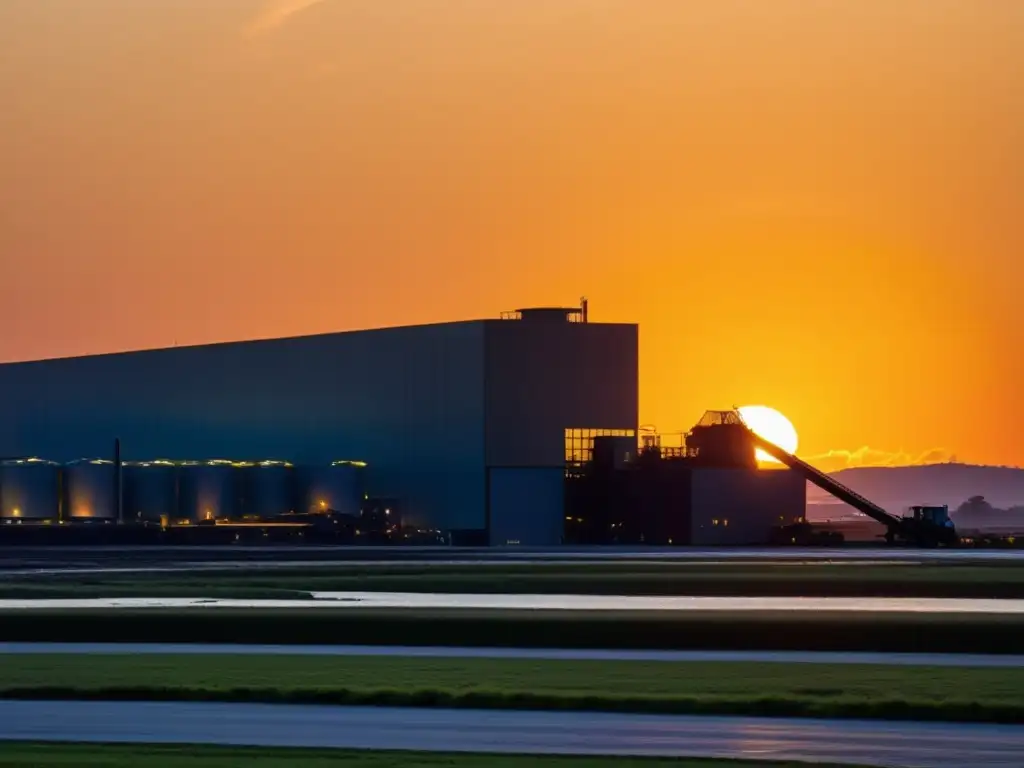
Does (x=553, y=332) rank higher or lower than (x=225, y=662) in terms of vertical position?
higher

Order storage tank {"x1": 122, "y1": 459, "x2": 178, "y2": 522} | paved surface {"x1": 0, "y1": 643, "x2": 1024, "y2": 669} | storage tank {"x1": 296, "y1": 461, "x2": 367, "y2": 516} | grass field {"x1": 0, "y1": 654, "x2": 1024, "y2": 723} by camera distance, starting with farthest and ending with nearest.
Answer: storage tank {"x1": 122, "y1": 459, "x2": 178, "y2": 522} → storage tank {"x1": 296, "y1": 461, "x2": 367, "y2": 516} → paved surface {"x1": 0, "y1": 643, "x2": 1024, "y2": 669} → grass field {"x1": 0, "y1": 654, "x2": 1024, "y2": 723}

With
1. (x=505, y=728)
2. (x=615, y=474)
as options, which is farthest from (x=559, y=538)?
(x=505, y=728)

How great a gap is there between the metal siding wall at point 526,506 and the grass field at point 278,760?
317ft

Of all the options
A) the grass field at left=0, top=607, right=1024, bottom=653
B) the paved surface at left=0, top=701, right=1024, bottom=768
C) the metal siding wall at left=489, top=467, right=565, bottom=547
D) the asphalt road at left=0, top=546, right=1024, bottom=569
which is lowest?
the paved surface at left=0, top=701, right=1024, bottom=768

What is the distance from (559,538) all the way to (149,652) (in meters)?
84.2

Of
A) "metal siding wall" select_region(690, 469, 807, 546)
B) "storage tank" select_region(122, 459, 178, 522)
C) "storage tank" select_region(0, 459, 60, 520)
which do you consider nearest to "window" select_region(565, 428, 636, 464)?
"metal siding wall" select_region(690, 469, 807, 546)

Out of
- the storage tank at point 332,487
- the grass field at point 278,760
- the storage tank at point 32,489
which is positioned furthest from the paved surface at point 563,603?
the storage tank at point 32,489

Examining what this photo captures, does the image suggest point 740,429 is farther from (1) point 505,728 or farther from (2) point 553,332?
(1) point 505,728

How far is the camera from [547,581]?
7019 centimetres

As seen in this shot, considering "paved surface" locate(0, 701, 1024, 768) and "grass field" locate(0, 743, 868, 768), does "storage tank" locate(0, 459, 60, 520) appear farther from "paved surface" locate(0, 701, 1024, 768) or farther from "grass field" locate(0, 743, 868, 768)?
"grass field" locate(0, 743, 868, 768)

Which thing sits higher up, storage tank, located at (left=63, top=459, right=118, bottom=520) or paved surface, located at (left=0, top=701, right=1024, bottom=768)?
storage tank, located at (left=63, top=459, right=118, bottom=520)

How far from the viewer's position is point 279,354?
134000 millimetres

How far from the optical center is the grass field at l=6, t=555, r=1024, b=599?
63812 mm

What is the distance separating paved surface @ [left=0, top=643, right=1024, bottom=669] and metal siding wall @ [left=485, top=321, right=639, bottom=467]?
78.2m
